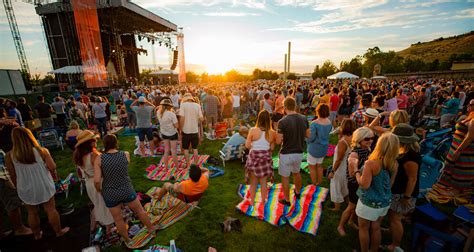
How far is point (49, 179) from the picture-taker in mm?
3307

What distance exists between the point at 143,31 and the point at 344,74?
85.1 ft

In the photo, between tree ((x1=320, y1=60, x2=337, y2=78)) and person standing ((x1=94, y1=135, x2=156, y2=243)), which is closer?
person standing ((x1=94, y1=135, x2=156, y2=243))

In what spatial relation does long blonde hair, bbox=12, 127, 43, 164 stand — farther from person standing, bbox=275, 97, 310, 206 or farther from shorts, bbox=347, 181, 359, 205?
shorts, bbox=347, 181, 359, 205

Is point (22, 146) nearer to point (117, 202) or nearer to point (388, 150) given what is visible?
point (117, 202)

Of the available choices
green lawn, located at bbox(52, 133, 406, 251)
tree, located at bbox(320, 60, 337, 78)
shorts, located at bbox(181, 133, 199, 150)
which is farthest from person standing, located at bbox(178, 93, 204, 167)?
tree, located at bbox(320, 60, 337, 78)

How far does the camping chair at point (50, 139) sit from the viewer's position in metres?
7.86

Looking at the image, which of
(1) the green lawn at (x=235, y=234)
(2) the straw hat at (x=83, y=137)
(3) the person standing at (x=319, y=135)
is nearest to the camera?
(2) the straw hat at (x=83, y=137)

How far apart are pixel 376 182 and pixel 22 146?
4689mm

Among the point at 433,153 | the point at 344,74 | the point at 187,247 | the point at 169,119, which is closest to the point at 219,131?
the point at 169,119

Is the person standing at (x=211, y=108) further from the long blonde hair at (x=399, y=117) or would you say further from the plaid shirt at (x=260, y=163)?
the long blonde hair at (x=399, y=117)

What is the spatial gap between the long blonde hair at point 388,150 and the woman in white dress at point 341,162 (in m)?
1.23

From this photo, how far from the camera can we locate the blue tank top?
249 centimetres

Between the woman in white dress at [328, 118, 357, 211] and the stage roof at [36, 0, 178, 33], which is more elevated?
the stage roof at [36, 0, 178, 33]

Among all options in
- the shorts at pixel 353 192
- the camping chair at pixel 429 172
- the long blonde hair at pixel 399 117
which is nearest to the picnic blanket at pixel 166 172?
the shorts at pixel 353 192
